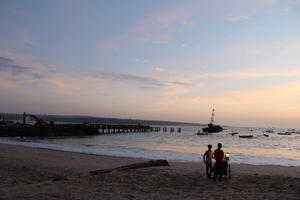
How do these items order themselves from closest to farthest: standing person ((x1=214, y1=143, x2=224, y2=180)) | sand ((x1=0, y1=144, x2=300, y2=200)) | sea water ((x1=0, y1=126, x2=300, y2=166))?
sand ((x1=0, y1=144, x2=300, y2=200)) < standing person ((x1=214, y1=143, x2=224, y2=180)) < sea water ((x1=0, y1=126, x2=300, y2=166))

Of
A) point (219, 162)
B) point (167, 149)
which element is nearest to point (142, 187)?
point (219, 162)

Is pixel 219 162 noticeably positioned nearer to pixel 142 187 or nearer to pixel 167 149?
pixel 142 187

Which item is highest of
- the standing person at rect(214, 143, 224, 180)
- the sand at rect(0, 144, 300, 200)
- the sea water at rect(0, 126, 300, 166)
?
the standing person at rect(214, 143, 224, 180)

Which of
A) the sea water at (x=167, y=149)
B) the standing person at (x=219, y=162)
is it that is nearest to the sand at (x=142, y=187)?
the standing person at (x=219, y=162)

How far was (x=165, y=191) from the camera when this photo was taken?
9.05m

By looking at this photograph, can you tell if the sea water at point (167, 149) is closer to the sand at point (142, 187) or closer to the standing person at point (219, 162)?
the standing person at point (219, 162)

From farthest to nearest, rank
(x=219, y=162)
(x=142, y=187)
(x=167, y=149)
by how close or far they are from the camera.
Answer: (x=167, y=149), (x=219, y=162), (x=142, y=187)

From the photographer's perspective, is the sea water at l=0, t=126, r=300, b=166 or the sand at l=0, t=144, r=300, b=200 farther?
the sea water at l=0, t=126, r=300, b=166

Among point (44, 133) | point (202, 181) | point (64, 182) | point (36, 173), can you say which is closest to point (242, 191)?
point (202, 181)

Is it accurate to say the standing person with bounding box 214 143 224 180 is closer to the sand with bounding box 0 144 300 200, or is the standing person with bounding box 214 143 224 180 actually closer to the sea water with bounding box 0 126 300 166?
the sand with bounding box 0 144 300 200

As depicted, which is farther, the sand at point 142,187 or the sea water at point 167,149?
the sea water at point 167,149

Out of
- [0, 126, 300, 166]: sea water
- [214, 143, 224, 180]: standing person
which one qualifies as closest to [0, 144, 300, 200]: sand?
[214, 143, 224, 180]: standing person

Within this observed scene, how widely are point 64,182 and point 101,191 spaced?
5.85 feet

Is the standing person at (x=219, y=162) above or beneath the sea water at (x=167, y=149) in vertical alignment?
above
